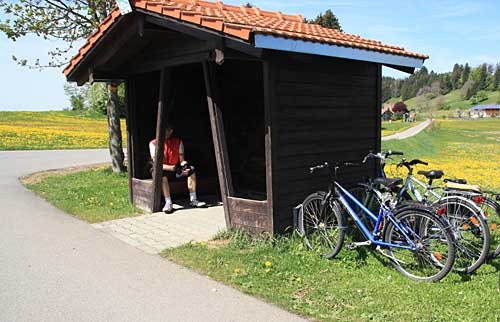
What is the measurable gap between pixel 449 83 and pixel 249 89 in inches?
6786

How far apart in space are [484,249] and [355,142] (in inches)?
110

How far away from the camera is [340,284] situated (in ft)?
14.4

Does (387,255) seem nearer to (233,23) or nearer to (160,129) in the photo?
(233,23)

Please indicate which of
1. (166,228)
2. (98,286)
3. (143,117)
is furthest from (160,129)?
(98,286)

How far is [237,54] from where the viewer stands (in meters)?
5.88

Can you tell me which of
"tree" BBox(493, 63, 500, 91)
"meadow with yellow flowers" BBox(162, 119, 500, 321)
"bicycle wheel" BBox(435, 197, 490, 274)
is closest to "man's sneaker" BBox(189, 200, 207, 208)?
"meadow with yellow flowers" BBox(162, 119, 500, 321)

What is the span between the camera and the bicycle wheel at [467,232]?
442cm

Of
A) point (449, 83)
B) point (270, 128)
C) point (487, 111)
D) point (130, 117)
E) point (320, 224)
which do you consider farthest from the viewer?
point (449, 83)

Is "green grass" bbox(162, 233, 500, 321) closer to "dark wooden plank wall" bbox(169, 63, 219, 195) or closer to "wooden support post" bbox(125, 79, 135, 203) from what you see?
"wooden support post" bbox(125, 79, 135, 203)

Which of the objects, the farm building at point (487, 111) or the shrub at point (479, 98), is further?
the shrub at point (479, 98)

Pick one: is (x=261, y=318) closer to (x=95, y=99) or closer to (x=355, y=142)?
(x=355, y=142)

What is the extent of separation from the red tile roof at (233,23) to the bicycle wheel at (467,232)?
89.1 inches

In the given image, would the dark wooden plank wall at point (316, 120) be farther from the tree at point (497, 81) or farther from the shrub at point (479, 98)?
the tree at point (497, 81)

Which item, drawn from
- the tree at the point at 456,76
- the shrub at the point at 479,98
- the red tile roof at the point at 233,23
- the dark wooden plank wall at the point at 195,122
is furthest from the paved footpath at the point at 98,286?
the tree at the point at 456,76
